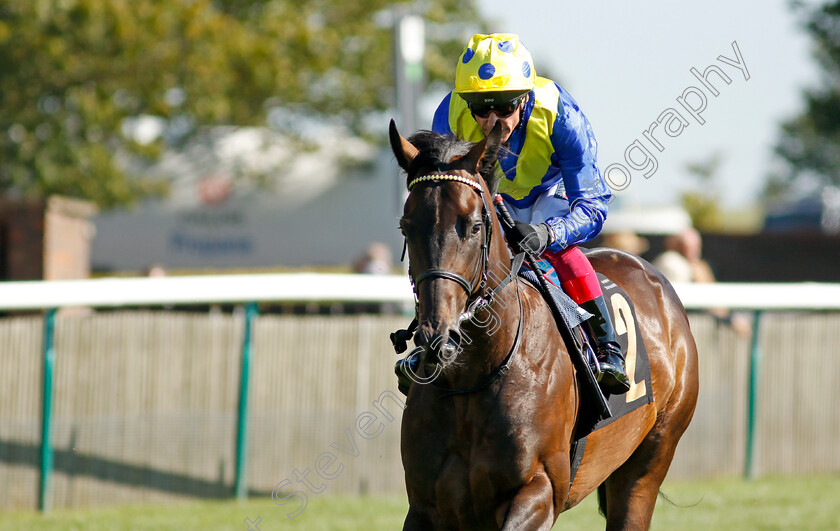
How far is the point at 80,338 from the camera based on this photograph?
22.5 ft

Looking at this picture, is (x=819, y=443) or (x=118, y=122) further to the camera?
(x=118, y=122)

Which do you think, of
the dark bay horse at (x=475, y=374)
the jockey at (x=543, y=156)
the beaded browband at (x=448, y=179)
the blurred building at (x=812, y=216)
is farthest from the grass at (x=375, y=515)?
the blurred building at (x=812, y=216)

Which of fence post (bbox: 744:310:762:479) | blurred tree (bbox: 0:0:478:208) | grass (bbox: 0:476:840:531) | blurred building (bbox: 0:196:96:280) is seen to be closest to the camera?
grass (bbox: 0:476:840:531)

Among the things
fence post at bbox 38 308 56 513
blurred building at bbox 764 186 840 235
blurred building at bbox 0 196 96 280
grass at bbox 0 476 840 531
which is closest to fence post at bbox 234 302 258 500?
grass at bbox 0 476 840 531

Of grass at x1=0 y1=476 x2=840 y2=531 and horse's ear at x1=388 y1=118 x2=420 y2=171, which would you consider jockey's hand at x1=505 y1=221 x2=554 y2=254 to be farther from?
grass at x1=0 y1=476 x2=840 y2=531

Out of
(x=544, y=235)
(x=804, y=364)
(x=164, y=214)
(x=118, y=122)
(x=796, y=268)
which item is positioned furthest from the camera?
(x=796, y=268)

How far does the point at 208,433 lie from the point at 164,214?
10962 mm

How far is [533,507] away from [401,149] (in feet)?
4.25

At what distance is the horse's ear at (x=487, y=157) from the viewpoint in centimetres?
335

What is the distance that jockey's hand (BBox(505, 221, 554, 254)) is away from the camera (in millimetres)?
3613

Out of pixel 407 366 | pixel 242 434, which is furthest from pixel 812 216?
pixel 407 366

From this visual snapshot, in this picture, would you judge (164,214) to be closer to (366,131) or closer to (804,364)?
(366,131)

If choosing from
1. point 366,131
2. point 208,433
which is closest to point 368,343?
point 208,433

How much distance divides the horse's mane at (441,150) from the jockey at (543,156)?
0.21m
